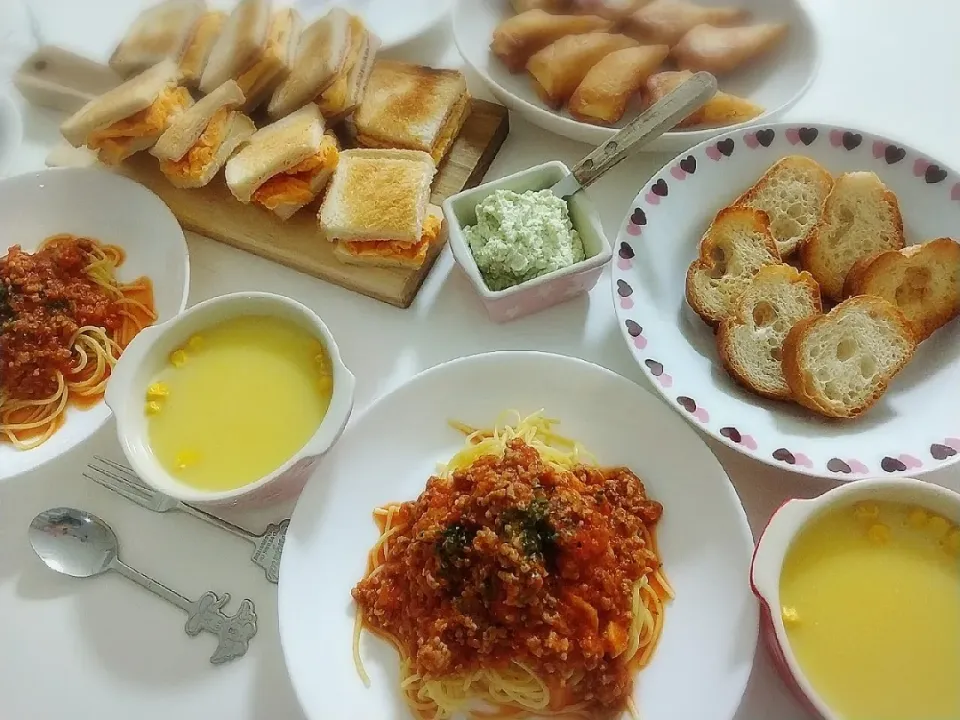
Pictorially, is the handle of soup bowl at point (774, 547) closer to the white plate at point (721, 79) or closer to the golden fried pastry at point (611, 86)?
the white plate at point (721, 79)

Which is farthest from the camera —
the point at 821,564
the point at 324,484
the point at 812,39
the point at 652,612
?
A: the point at 812,39

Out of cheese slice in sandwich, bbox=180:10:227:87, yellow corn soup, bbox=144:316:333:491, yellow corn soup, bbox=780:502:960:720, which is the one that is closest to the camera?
yellow corn soup, bbox=780:502:960:720

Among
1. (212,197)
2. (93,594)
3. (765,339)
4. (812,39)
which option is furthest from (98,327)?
(812,39)

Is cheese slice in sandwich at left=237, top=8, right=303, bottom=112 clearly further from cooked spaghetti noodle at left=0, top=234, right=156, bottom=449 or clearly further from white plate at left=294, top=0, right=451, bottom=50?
cooked spaghetti noodle at left=0, top=234, right=156, bottom=449

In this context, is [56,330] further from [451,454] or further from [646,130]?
[646,130]

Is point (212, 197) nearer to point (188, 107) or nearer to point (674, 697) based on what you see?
point (188, 107)

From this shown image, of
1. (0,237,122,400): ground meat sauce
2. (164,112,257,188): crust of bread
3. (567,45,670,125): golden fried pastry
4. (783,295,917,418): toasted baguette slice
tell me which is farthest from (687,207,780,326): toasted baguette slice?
(0,237,122,400): ground meat sauce
